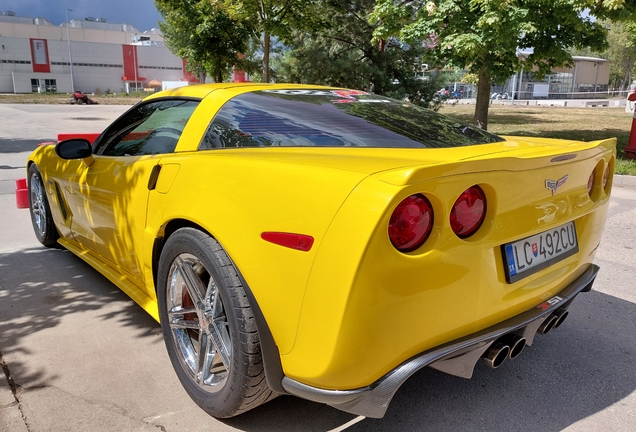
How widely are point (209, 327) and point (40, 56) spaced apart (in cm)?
8430

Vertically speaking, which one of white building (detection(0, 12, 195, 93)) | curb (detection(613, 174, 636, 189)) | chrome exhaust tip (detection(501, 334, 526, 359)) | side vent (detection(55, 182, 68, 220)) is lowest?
curb (detection(613, 174, 636, 189))

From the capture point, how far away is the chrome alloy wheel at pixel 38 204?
14.5 feet

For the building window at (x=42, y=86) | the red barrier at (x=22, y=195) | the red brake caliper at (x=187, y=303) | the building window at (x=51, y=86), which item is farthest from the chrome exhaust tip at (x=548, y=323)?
the building window at (x=51, y=86)

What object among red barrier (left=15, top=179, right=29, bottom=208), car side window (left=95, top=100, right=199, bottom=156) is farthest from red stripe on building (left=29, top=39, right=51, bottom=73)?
car side window (left=95, top=100, right=199, bottom=156)

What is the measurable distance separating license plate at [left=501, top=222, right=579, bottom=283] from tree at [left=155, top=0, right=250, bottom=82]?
14979 mm

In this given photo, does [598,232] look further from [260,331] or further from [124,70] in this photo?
[124,70]

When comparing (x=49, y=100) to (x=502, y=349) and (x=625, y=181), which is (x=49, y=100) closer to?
(x=625, y=181)

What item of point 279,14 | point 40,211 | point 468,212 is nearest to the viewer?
point 468,212

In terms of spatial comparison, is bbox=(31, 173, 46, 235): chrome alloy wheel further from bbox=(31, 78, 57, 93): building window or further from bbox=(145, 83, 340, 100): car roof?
bbox=(31, 78, 57, 93): building window

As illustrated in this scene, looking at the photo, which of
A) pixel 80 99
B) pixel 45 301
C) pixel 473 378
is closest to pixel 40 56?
pixel 80 99

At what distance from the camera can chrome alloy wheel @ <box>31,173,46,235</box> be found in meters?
4.41

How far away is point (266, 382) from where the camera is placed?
197cm

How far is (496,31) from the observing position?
10781 mm

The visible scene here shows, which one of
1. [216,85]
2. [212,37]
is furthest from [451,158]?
[212,37]
